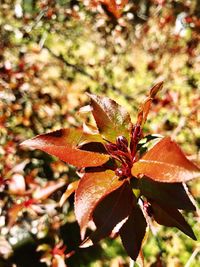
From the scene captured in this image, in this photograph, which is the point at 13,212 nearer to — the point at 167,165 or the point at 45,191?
the point at 45,191

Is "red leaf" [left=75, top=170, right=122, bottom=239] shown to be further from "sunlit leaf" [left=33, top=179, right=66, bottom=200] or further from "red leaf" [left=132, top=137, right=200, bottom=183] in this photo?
"sunlit leaf" [left=33, top=179, right=66, bottom=200]

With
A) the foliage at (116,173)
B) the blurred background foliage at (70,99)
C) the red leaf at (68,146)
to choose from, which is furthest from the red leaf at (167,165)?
the blurred background foliage at (70,99)

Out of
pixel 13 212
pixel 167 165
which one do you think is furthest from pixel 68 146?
pixel 13 212

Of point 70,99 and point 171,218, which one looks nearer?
point 171,218

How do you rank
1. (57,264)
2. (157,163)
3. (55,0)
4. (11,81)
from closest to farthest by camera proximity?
(157,163)
(57,264)
(11,81)
(55,0)

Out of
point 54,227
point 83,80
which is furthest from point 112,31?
point 54,227

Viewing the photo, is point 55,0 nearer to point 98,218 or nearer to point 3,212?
→ point 3,212

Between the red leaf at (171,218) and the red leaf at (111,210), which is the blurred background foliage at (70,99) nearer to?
the red leaf at (171,218)
